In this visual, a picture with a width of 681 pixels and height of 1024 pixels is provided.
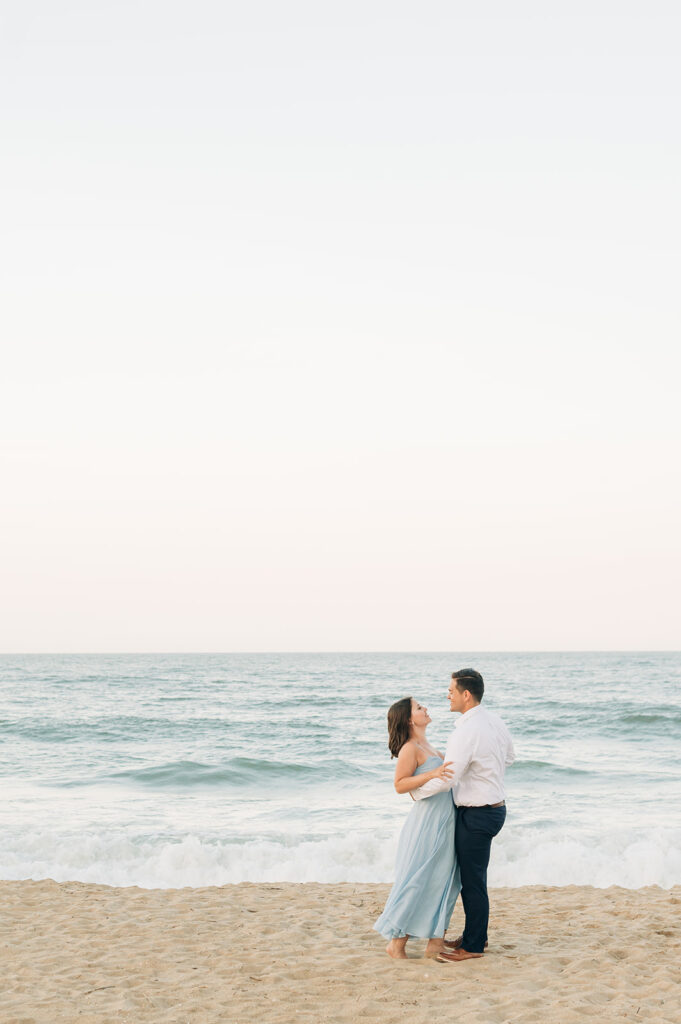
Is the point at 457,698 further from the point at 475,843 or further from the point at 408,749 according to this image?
the point at 475,843

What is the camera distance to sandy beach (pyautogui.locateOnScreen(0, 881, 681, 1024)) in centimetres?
480

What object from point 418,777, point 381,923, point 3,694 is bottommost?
point 3,694

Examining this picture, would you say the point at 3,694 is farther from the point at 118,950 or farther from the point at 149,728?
the point at 118,950

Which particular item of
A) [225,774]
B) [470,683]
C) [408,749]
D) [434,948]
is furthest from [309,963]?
[225,774]

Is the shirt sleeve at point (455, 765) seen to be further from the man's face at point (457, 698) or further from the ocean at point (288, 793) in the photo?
the ocean at point (288, 793)

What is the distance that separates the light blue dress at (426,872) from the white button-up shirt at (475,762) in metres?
0.13

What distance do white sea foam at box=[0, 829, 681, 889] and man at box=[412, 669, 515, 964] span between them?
454cm

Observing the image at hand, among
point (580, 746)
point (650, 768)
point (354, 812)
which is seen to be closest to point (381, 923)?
point (354, 812)

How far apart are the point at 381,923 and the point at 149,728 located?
2037 cm

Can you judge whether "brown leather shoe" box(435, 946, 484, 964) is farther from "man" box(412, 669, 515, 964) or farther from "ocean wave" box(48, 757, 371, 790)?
"ocean wave" box(48, 757, 371, 790)

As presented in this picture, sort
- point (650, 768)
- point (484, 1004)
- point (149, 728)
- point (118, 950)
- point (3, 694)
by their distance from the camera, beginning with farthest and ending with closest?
point (3, 694), point (149, 728), point (650, 768), point (118, 950), point (484, 1004)

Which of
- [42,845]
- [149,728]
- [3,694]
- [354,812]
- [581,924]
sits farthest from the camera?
[3,694]

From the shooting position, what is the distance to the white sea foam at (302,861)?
9.41 metres

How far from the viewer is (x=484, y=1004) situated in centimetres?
480
